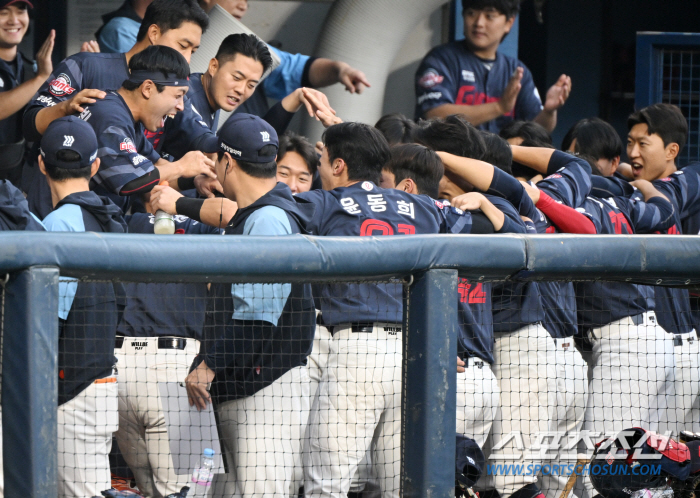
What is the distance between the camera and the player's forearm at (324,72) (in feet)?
15.1

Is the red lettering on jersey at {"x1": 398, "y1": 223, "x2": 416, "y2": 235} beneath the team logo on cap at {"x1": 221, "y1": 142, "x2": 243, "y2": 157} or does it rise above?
beneath

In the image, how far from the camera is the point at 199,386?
2.34m

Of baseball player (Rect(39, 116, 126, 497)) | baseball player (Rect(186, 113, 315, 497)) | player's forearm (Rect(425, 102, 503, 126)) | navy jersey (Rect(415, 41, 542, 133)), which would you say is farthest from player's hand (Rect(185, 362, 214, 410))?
navy jersey (Rect(415, 41, 542, 133))

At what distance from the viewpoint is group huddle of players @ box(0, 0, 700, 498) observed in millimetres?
2439

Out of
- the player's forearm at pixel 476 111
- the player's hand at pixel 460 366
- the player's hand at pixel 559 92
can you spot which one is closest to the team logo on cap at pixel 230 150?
the player's hand at pixel 460 366

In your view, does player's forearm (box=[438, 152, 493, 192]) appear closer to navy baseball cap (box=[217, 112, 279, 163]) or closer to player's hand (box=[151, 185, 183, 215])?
navy baseball cap (box=[217, 112, 279, 163])

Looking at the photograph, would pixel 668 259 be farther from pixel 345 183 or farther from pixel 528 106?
pixel 528 106

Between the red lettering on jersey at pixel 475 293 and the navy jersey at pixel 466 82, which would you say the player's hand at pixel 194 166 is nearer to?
the red lettering on jersey at pixel 475 293

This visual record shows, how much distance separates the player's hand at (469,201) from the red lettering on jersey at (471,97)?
2268 mm

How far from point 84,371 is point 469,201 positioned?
1380mm

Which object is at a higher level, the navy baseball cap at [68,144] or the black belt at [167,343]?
the navy baseball cap at [68,144]

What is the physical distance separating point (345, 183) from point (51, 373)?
1.41 m

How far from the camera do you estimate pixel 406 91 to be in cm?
558

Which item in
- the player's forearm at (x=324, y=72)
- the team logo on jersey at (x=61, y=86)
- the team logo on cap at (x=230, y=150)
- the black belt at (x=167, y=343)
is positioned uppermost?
the player's forearm at (x=324, y=72)
